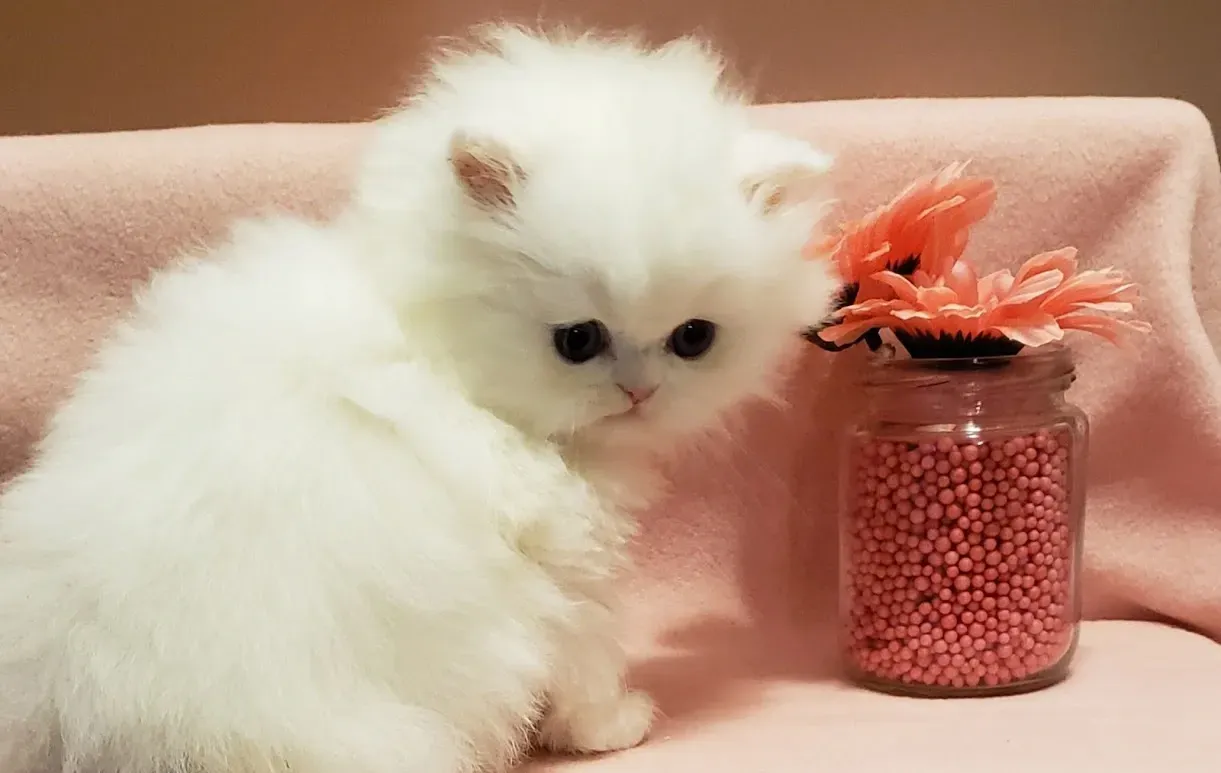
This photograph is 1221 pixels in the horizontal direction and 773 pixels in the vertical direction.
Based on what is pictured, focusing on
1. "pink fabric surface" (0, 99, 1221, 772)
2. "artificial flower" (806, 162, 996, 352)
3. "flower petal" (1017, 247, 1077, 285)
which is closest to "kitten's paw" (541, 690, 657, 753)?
"pink fabric surface" (0, 99, 1221, 772)

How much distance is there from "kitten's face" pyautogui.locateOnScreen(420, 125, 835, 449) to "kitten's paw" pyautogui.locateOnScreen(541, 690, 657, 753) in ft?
0.73

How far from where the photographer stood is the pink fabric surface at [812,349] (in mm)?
1201

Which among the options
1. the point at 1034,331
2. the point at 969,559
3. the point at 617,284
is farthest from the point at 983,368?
the point at 617,284

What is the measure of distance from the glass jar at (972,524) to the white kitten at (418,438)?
16 cm

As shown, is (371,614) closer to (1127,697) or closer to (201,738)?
(201,738)

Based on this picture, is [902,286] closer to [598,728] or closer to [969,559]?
[969,559]

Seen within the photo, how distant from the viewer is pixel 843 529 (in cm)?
113

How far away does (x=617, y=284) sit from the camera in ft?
2.71

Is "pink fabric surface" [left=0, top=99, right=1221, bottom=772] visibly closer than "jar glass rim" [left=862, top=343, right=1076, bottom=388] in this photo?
No

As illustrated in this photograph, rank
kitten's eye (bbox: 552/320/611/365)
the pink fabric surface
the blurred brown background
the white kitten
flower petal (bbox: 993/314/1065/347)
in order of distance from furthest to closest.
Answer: the blurred brown background, the pink fabric surface, flower petal (bbox: 993/314/1065/347), kitten's eye (bbox: 552/320/611/365), the white kitten

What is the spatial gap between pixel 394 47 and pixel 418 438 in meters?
0.72

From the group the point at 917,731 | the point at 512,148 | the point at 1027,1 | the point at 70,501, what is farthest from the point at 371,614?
the point at 1027,1

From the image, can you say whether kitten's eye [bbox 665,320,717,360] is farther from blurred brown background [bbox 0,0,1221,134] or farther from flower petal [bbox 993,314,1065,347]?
blurred brown background [bbox 0,0,1221,134]

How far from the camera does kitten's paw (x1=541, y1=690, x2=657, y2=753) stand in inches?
37.0
